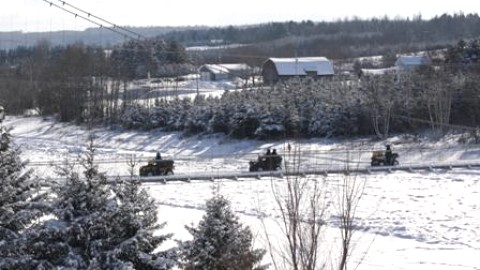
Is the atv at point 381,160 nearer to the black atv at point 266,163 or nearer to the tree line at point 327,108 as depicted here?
the tree line at point 327,108

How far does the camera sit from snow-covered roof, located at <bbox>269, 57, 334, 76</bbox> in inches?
3462

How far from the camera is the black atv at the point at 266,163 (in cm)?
3697

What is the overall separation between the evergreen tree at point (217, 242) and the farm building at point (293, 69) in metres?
76.8

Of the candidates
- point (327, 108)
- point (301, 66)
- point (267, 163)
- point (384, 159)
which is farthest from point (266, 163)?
point (301, 66)

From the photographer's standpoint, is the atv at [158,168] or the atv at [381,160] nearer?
the atv at [158,168]

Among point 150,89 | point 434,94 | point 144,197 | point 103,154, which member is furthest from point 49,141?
point 144,197

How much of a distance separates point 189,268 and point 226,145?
40.0 metres

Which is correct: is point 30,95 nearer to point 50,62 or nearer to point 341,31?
point 50,62

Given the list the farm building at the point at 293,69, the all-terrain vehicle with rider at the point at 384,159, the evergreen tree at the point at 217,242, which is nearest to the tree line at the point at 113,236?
the evergreen tree at the point at 217,242

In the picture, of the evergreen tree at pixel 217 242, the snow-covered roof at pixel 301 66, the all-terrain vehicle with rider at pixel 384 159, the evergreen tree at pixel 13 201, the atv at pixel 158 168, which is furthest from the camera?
the snow-covered roof at pixel 301 66

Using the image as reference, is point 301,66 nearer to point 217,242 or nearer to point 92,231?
point 217,242

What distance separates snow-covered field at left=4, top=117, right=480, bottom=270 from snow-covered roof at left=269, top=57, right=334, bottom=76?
31604 millimetres

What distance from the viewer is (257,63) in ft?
378

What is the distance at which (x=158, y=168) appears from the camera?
3706 centimetres
